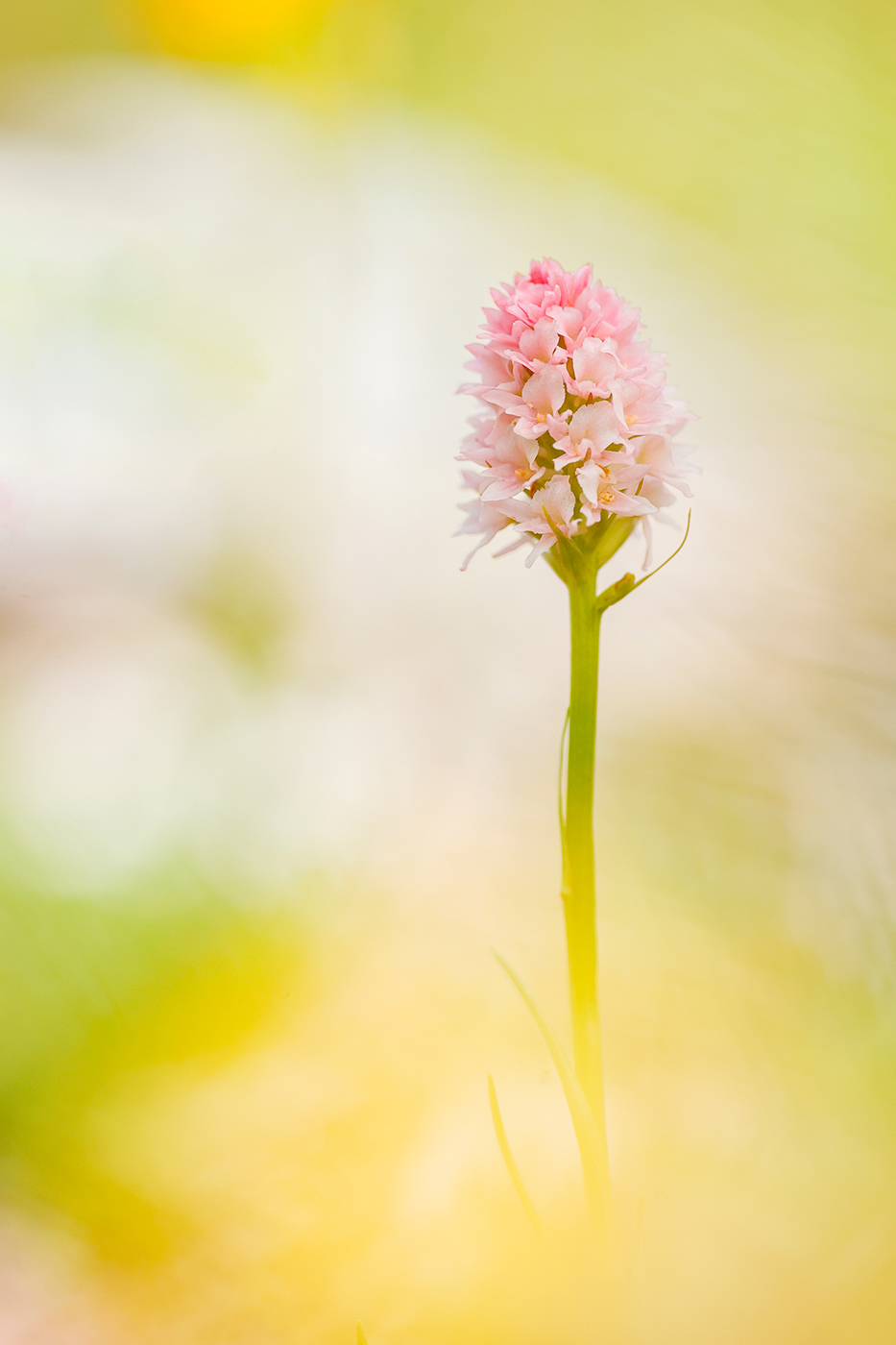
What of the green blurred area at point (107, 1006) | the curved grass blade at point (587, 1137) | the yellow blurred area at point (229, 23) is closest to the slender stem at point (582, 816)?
the curved grass blade at point (587, 1137)

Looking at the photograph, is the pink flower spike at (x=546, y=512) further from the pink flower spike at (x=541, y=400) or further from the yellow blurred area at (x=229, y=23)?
the yellow blurred area at (x=229, y=23)

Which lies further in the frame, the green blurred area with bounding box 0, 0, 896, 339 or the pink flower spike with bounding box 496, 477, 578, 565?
the green blurred area with bounding box 0, 0, 896, 339

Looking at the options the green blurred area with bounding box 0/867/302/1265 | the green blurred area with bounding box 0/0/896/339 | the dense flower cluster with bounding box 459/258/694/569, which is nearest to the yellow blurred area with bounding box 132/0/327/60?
the green blurred area with bounding box 0/0/896/339

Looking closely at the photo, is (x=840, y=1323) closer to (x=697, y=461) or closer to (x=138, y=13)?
(x=697, y=461)

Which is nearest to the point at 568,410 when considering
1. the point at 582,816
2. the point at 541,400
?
the point at 541,400

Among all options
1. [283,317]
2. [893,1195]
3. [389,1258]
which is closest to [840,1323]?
[893,1195]

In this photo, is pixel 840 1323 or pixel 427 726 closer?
pixel 840 1323

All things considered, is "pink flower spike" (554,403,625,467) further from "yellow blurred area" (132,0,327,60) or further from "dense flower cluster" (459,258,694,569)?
"yellow blurred area" (132,0,327,60)
